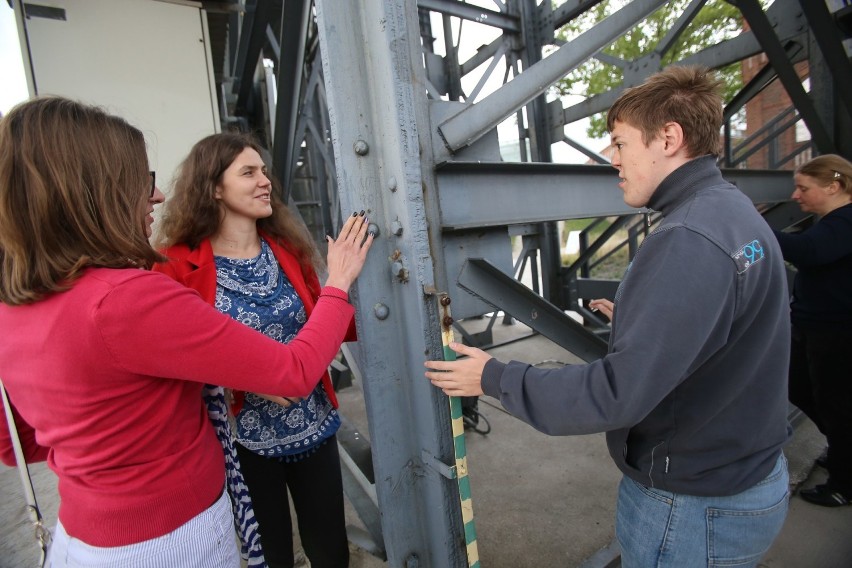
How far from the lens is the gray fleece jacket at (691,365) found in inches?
38.5

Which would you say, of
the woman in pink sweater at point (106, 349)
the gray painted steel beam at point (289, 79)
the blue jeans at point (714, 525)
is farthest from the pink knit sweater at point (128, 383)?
the gray painted steel beam at point (289, 79)

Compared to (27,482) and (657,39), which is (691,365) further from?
(657,39)

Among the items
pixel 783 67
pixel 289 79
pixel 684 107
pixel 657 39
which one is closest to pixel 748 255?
pixel 684 107

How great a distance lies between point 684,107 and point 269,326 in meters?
1.44

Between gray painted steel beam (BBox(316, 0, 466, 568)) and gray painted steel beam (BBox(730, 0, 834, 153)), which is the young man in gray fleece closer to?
gray painted steel beam (BBox(316, 0, 466, 568))

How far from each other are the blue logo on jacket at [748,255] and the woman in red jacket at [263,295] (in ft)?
4.03

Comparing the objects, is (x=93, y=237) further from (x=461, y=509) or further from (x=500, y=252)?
(x=461, y=509)

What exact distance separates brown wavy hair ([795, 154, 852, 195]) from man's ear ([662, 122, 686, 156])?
207 cm

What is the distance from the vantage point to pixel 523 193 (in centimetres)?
162

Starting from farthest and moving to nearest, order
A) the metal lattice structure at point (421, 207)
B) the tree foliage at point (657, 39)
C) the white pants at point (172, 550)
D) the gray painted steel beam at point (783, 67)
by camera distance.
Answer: the tree foliage at point (657, 39), the gray painted steel beam at point (783, 67), the metal lattice structure at point (421, 207), the white pants at point (172, 550)

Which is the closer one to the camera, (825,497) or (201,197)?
(201,197)

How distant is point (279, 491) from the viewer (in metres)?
1.80

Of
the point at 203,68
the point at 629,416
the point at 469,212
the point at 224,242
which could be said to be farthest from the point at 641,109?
the point at 203,68

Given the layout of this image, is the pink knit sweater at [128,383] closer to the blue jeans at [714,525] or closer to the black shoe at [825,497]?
the blue jeans at [714,525]
